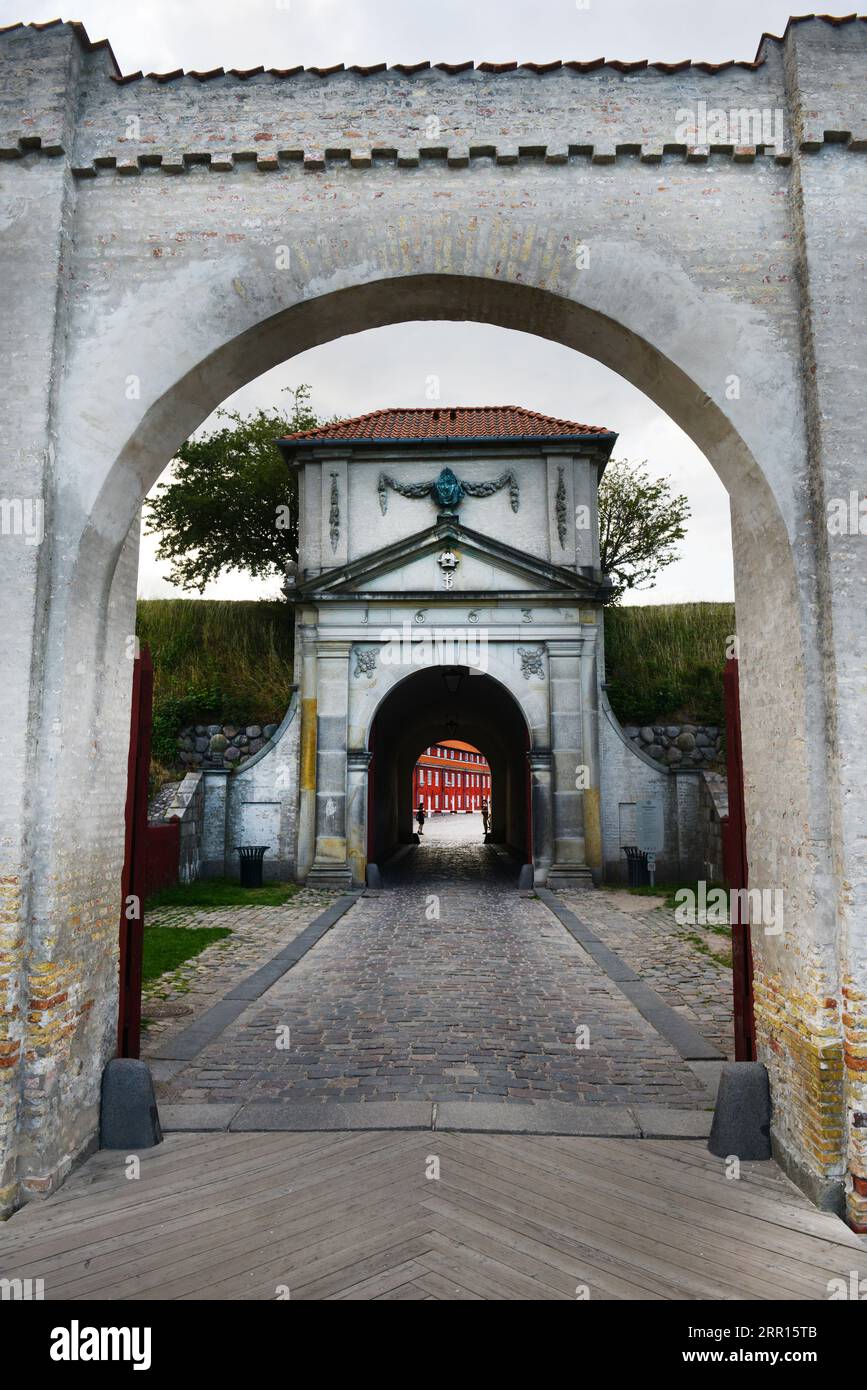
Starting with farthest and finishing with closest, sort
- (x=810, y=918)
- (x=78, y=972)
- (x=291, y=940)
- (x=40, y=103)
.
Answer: (x=291, y=940) → (x=40, y=103) → (x=78, y=972) → (x=810, y=918)

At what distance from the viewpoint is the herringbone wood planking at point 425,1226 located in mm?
3061

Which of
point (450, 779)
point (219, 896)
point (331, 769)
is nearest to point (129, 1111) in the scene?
point (219, 896)

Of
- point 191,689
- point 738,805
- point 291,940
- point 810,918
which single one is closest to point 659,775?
point 291,940

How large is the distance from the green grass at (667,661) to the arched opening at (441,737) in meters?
2.40

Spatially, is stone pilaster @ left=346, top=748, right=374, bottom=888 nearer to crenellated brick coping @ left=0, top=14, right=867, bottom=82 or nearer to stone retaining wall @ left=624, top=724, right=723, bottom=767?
stone retaining wall @ left=624, top=724, right=723, bottom=767

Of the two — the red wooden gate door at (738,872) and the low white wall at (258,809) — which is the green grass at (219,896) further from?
the red wooden gate door at (738,872)

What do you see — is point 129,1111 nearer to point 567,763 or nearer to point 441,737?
point 567,763

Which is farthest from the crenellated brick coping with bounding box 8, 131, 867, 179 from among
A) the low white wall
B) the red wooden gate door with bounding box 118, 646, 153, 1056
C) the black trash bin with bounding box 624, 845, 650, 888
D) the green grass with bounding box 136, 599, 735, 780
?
the green grass with bounding box 136, 599, 735, 780

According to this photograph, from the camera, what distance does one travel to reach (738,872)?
195 inches

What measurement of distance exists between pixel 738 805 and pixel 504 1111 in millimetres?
2271

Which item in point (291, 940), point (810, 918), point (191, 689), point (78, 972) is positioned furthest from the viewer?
point (191, 689)

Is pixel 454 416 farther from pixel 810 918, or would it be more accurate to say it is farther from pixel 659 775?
pixel 810 918

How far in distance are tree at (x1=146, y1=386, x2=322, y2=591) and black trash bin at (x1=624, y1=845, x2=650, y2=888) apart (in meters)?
13.0

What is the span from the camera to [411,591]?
1524 cm
